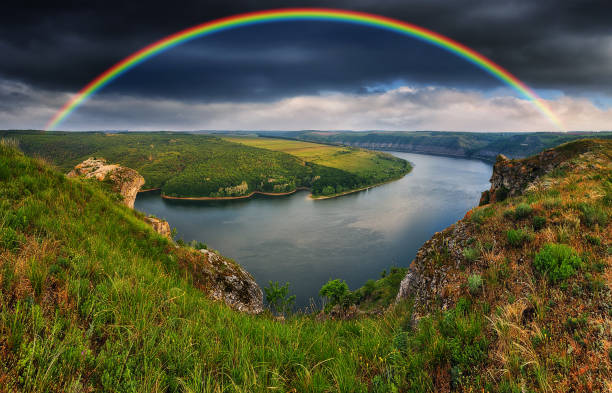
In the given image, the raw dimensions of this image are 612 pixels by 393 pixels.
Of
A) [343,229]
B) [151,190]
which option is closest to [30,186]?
[343,229]

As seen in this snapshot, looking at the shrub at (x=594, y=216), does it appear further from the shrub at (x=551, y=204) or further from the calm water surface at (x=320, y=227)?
the calm water surface at (x=320, y=227)

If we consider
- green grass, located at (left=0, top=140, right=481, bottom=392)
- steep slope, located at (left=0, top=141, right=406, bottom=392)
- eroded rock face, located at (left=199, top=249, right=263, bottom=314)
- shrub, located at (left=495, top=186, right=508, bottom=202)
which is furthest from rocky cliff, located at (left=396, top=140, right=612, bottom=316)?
eroded rock face, located at (left=199, top=249, right=263, bottom=314)

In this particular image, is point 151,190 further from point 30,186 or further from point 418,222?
point 30,186

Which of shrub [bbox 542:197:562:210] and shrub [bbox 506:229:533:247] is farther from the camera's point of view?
Result: shrub [bbox 542:197:562:210]

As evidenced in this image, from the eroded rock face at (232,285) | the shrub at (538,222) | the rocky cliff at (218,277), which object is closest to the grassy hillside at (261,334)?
the shrub at (538,222)

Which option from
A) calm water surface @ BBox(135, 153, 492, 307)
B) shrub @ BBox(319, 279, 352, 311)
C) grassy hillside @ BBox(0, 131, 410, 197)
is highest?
grassy hillside @ BBox(0, 131, 410, 197)

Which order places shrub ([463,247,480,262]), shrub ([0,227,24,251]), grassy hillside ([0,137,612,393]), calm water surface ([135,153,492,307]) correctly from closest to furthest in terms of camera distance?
grassy hillside ([0,137,612,393]), shrub ([0,227,24,251]), shrub ([463,247,480,262]), calm water surface ([135,153,492,307])

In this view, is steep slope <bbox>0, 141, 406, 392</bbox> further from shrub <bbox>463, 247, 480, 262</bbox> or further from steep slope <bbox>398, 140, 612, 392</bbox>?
shrub <bbox>463, 247, 480, 262</bbox>
